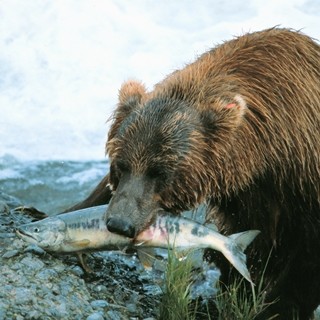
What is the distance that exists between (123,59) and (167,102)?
27.1 feet

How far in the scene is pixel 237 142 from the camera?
17.7 ft

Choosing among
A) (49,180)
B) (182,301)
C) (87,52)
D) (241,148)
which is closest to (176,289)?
(182,301)

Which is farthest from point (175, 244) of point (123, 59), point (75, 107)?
point (123, 59)

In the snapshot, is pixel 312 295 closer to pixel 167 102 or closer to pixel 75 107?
pixel 167 102

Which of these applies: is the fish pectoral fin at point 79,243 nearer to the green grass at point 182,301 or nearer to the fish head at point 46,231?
the fish head at point 46,231

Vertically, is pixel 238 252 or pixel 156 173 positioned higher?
pixel 156 173

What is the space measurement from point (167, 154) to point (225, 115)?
0.39 metres

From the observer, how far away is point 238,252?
5.34 meters

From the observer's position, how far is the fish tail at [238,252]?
5293mm

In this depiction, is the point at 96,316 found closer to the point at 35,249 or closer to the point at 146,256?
the point at 146,256

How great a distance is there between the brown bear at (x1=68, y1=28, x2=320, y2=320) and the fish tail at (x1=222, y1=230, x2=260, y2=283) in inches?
11.7

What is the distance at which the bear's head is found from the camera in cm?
522

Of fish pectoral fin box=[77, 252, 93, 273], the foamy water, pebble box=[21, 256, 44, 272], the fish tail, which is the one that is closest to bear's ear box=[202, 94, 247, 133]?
the fish tail

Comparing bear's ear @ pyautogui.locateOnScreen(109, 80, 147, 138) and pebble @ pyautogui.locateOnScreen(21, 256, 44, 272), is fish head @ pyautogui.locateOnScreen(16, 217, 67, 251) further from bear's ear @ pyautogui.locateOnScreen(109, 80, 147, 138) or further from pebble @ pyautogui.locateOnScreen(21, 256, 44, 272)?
bear's ear @ pyautogui.locateOnScreen(109, 80, 147, 138)
